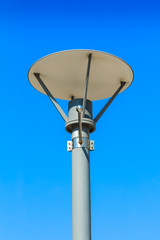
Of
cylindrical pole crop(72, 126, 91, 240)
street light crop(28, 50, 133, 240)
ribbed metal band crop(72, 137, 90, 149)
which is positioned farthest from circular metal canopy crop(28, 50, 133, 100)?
ribbed metal band crop(72, 137, 90, 149)

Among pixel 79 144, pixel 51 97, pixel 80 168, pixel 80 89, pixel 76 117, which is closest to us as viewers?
Answer: pixel 80 168

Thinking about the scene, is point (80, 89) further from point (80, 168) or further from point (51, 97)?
point (80, 168)

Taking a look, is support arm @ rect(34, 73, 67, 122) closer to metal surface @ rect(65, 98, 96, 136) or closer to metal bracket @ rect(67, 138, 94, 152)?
metal surface @ rect(65, 98, 96, 136)

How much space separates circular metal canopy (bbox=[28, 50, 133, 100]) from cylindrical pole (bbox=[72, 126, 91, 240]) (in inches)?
55.5

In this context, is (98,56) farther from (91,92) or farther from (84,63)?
(91,92)

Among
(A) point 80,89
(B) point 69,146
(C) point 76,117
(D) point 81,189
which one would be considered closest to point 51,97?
(C) point 76,117

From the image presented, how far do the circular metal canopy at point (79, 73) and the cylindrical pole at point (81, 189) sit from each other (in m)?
1.41

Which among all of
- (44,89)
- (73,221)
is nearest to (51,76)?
(44,89)

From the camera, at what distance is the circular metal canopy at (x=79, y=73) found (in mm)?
9966

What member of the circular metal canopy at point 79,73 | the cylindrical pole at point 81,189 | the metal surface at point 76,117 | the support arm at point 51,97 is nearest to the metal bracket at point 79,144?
the cylindrical pole at point 81,189

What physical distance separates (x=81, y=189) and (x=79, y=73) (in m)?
2.81

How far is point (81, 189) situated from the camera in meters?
9.38

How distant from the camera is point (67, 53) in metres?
9.77

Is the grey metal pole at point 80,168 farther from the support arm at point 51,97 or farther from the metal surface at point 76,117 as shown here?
the support arm at point 51,97
